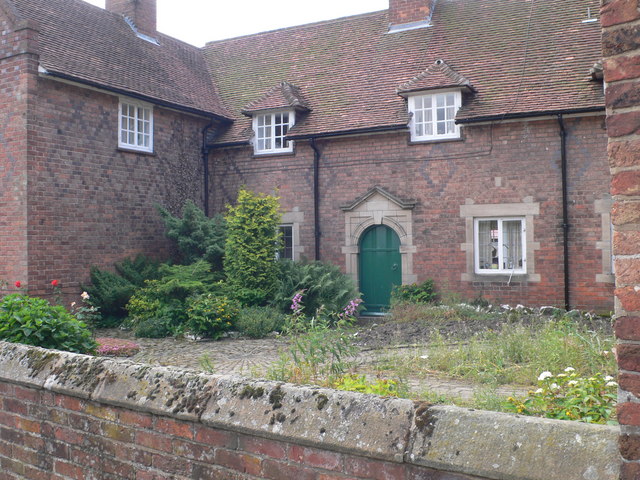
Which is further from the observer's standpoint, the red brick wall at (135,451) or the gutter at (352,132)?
the gutter at (352,132)

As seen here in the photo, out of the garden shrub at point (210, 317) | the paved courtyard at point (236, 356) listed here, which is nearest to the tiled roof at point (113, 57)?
the garden shrub at point (210, 317)

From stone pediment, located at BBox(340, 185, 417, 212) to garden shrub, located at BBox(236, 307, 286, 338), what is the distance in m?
4.31

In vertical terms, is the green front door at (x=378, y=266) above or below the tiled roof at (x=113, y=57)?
below

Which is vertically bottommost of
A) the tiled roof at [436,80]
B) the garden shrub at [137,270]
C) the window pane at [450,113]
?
the garden shrub at [137,270]

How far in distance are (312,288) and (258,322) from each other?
2.05 meters

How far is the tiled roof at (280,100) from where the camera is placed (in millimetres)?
17469

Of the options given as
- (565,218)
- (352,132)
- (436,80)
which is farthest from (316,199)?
(565,218)

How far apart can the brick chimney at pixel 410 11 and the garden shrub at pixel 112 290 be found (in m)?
10.5


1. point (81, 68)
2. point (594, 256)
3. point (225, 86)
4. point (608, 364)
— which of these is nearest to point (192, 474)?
point (608, 364)

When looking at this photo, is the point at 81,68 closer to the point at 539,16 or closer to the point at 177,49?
the point at 177,49

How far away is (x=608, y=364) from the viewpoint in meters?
5.94

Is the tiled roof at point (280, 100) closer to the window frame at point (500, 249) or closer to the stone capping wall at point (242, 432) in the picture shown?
the window frame at point (500, 249)

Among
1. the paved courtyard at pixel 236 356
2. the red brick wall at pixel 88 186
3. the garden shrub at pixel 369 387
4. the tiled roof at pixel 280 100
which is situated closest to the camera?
the garden shrub at pixel 369 387

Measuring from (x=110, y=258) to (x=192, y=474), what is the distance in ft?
44.9
